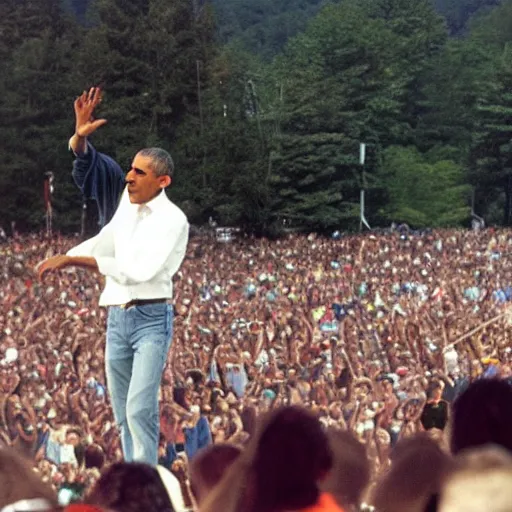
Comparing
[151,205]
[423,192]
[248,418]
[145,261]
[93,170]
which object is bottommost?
[423,192]

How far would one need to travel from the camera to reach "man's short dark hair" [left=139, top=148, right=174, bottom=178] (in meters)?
5.11

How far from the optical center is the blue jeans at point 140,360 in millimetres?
5070

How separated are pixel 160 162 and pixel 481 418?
5.67ft

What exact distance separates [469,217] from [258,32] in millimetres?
40875

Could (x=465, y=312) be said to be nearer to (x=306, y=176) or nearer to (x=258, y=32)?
(x=306, y=176)

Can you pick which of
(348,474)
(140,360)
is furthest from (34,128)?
(348,474)

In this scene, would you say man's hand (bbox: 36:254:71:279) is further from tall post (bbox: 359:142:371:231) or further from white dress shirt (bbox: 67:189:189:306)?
tall post (bbox: 359:142:371:231)

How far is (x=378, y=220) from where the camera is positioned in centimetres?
4378

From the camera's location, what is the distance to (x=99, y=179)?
527 centimetres

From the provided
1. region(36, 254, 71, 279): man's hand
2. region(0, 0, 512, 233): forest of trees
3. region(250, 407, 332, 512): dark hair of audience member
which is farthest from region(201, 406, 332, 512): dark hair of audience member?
region(0, 0, 512, 233): forest of trees

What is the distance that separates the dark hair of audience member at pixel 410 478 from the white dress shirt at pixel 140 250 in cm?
135

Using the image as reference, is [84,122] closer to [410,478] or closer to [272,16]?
[410,478]

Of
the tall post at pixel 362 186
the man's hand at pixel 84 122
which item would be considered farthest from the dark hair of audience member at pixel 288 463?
the tall post at pixel 362 186

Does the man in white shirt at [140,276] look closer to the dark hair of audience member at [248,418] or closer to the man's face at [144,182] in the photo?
the man's face at [144,182]
